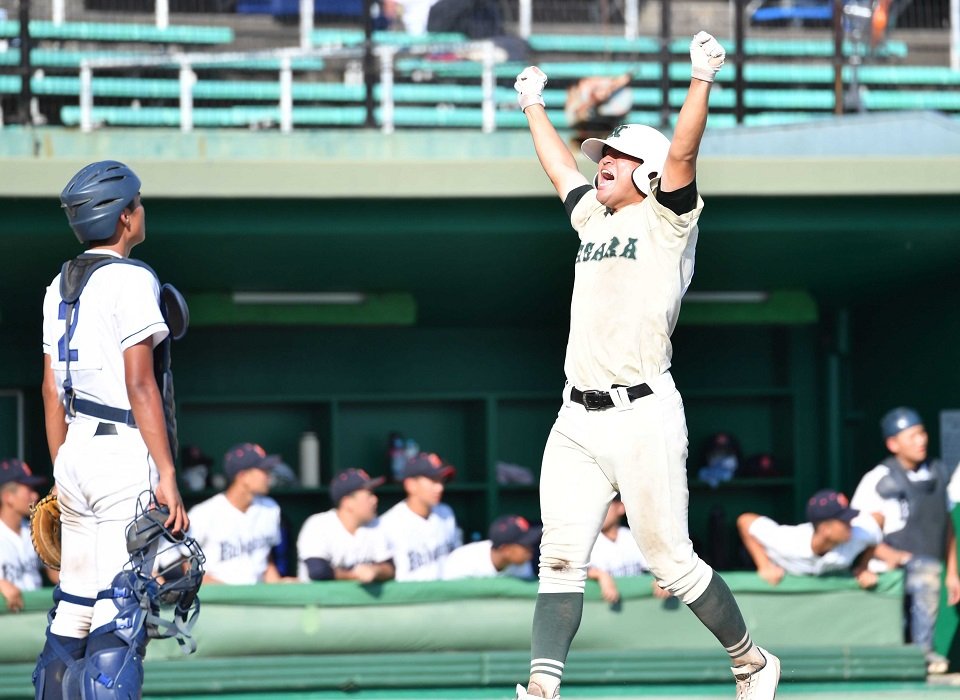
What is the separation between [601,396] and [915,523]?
3.72 metres

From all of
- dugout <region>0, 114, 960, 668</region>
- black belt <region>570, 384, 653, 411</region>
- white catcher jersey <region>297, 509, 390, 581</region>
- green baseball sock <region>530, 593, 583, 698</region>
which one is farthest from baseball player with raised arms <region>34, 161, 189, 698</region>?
white catcher jersey <region>297, 509, 390, 581</region>

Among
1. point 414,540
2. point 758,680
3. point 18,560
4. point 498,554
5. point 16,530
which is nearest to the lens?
point 758,680

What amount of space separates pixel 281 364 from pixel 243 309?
3.71ft

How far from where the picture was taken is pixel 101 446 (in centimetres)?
356

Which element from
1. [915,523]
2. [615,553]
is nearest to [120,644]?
[615,553]

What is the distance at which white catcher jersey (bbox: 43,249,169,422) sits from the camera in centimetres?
356

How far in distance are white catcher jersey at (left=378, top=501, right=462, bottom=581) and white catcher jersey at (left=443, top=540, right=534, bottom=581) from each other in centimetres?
17

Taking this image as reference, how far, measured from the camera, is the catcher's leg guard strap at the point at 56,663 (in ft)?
11.6

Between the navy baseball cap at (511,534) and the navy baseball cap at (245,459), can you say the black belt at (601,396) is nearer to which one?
the navy baseball cap at (511,534)

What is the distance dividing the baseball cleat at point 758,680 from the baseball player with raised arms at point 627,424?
143 millimetres

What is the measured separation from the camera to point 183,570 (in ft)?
12.0

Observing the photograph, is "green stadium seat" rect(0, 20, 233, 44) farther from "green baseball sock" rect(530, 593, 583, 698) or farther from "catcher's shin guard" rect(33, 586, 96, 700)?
"green baseball sock" rect(530, 593, 583, 698)

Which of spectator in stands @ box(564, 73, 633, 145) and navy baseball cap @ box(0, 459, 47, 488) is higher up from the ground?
spectator in stands @ box(564, 73, 633, 145)

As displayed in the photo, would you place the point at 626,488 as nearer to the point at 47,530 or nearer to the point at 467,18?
the point at 47,530
